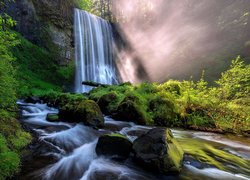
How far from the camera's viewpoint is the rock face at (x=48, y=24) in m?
Result: 19.2

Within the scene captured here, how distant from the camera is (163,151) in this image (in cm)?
411

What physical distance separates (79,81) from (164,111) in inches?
538

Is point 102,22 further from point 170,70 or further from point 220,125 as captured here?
point 220,125

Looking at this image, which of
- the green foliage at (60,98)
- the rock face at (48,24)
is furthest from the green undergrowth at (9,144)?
the rock face at (48,24)

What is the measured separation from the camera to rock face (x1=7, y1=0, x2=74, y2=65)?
19.2 meters

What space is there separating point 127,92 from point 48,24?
1499cm

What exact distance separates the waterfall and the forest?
0.13m

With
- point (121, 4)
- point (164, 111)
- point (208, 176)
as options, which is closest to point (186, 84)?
point (164, 111)

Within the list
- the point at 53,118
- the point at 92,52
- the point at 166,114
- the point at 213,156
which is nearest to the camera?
the point at 213,156

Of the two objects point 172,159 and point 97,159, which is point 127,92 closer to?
point 97,159

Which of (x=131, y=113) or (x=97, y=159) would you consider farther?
(x=131, y=113)

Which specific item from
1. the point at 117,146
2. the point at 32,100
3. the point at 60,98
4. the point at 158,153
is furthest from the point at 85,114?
the point at 32,100

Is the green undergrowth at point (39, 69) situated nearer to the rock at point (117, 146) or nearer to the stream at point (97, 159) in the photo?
the stream at point (97, 159)

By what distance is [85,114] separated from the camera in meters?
7.42
